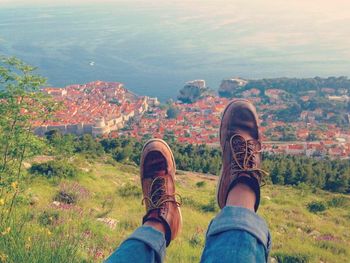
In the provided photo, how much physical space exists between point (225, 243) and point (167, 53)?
225ft

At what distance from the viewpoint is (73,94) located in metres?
46.2

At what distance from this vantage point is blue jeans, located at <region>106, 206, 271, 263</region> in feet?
5.16

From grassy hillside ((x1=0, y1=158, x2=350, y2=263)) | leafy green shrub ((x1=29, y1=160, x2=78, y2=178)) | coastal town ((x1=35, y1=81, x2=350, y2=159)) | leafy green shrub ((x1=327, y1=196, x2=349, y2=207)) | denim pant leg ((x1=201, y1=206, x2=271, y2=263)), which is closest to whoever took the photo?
denim pant leg ((x1=201, y1=206, x2=271, y2=263))

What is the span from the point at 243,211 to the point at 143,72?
188 ft

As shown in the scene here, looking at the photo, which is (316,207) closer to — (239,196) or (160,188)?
(160,188)

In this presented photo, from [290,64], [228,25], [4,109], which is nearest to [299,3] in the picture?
[228,25]

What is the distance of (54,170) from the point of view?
6383 mm

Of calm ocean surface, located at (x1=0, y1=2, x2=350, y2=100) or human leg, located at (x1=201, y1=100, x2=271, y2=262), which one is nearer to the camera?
human leg, located at (x1=201, y1=100, x2=271, y2=262)

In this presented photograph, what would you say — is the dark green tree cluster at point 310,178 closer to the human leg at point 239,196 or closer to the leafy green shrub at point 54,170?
the leafy green shrub at point 54,170

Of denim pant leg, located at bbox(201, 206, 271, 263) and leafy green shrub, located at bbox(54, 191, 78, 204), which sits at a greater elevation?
denim pant leg, located at bbox(201, 206, 271, 263)

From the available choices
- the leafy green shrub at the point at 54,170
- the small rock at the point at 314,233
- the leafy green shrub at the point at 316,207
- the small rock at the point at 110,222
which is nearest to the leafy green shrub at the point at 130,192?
the leafy green shrub at the point at 54,170

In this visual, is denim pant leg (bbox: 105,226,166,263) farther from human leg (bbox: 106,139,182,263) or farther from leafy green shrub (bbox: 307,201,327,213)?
leafy green shrub (bbox: 307,201,327,213)

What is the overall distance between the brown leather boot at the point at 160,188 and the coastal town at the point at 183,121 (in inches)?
946

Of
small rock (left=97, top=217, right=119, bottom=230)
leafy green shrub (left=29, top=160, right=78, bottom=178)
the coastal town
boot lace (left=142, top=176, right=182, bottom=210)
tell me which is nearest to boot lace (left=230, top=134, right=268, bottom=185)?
boot lace (left=142, top=176, right=182, bottom=210)
